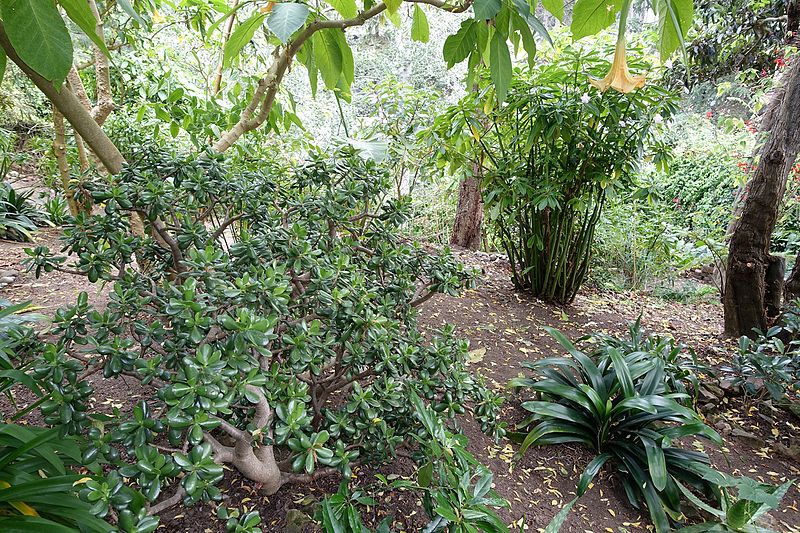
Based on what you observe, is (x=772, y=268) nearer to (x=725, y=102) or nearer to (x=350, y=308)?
(x=350, y=308)

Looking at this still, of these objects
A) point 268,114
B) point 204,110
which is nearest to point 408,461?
point 268,114

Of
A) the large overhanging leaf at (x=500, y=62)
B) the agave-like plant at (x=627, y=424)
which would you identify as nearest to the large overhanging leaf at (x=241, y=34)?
the large overhanging leaf at (x=500, y=62)

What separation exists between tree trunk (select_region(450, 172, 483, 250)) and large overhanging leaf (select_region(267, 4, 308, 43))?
3993 millimetres

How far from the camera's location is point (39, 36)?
470mm

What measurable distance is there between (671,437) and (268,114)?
1.85 meters

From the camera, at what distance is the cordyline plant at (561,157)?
8.27 ft

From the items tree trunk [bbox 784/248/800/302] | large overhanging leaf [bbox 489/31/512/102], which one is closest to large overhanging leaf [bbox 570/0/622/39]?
large overhanging leaf [bbox 489/31/512/102]

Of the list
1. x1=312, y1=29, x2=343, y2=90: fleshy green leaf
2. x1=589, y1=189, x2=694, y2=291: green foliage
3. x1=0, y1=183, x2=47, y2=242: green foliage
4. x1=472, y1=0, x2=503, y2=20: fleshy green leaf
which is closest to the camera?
x1=472, y1=0, x2=503, y2=20: fleshy green leaf

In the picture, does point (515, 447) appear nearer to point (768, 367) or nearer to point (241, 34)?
point (768, 367)

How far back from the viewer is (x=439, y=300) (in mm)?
2930

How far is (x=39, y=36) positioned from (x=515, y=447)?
1.81 m

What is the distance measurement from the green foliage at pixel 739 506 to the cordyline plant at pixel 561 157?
1549 mm

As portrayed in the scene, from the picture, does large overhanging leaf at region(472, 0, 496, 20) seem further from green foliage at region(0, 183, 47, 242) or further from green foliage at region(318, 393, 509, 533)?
green foliage at region(0, 183, 47, 242)

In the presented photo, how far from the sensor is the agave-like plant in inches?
61.8
